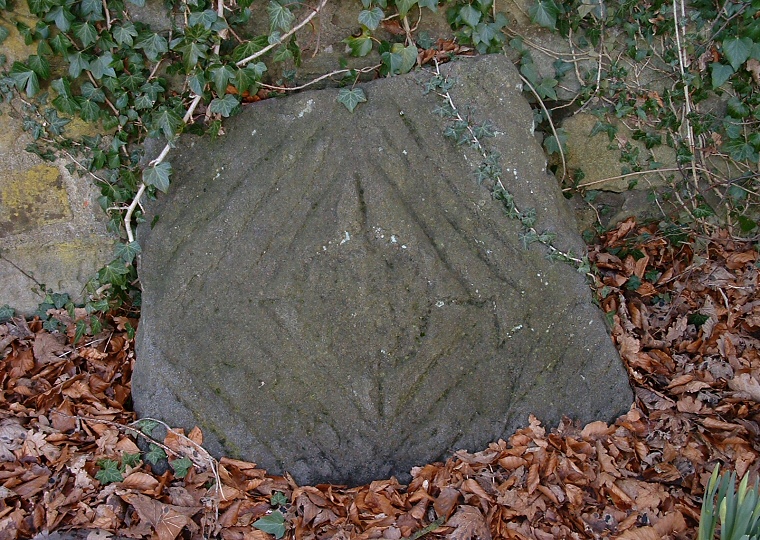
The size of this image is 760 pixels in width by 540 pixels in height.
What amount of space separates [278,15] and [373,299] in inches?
45.0

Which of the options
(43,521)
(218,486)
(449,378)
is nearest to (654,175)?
(449,378)

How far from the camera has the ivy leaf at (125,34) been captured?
252 centimetres

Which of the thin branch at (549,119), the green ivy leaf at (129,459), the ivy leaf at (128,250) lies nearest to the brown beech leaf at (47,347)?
the ivy leaf at (128,250)

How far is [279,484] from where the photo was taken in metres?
2.37

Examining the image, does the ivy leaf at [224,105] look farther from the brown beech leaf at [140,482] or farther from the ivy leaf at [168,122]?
the brown beech leaf at [140,482]

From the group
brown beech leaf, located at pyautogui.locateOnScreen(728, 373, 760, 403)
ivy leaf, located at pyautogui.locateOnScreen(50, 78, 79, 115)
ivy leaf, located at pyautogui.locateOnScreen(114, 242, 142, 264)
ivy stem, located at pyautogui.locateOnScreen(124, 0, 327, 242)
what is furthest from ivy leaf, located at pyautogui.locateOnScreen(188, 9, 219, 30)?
brown beech leaf, located at pyautogui.locateOnScreen(728, 373, 760, 403)

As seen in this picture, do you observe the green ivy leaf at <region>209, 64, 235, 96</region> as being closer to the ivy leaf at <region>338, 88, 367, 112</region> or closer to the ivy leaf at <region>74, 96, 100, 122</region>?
the ivy leaf at <region>338, 88, 367, 112</region>

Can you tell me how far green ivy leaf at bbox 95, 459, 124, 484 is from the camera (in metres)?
2.30

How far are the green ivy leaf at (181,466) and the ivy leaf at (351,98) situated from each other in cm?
147

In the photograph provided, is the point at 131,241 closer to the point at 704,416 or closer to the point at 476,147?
the point at 476,147

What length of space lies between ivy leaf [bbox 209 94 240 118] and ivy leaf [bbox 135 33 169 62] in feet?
1.08

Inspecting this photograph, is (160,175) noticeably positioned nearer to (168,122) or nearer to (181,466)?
(168,122)

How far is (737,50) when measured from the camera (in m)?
2.74

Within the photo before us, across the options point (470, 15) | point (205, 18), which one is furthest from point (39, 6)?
point (470, 15)
